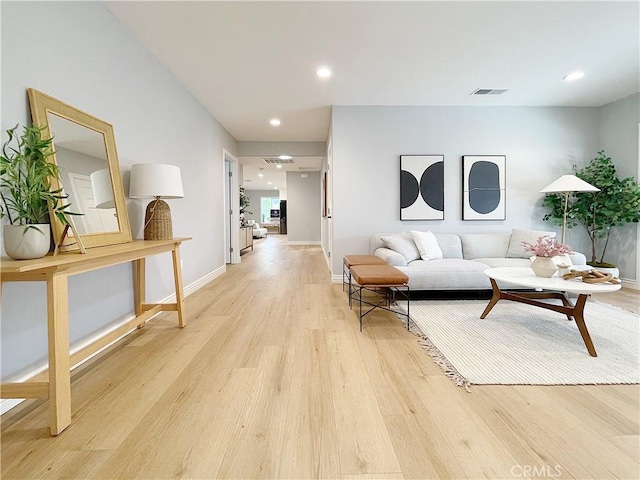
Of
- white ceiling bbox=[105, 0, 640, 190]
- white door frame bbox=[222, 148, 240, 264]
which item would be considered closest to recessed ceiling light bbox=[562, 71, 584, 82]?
white ceiling bbox=[105, 0, 640, 190]

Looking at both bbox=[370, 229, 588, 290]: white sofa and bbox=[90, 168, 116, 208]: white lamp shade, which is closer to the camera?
bbox=[90, 168, 116, 208]: white lamp shade

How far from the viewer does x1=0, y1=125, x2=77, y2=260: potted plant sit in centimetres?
134

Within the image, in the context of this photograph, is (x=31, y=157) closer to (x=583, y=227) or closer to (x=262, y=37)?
(x=262, y=37)

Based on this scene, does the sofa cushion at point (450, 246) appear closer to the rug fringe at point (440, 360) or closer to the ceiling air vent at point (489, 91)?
the rug fringe at point (440, 360)

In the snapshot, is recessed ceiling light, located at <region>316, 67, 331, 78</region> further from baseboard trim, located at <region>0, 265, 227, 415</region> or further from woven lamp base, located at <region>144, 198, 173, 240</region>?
baseboard trim, located at <region>0, 265, 227, 415</region>

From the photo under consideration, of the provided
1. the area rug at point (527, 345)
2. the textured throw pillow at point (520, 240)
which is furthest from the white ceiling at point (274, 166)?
the area rug at point (527, 345)

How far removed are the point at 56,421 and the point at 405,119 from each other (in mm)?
4629

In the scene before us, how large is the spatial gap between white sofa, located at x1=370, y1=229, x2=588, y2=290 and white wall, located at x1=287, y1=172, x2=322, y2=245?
603 cm

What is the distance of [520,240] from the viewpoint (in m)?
3.82

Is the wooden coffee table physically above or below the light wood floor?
above

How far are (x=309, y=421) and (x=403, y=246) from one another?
2643 mm

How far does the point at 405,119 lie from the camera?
167 inches

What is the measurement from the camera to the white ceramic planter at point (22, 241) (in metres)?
1.34

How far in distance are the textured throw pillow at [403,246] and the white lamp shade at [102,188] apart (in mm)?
2943
